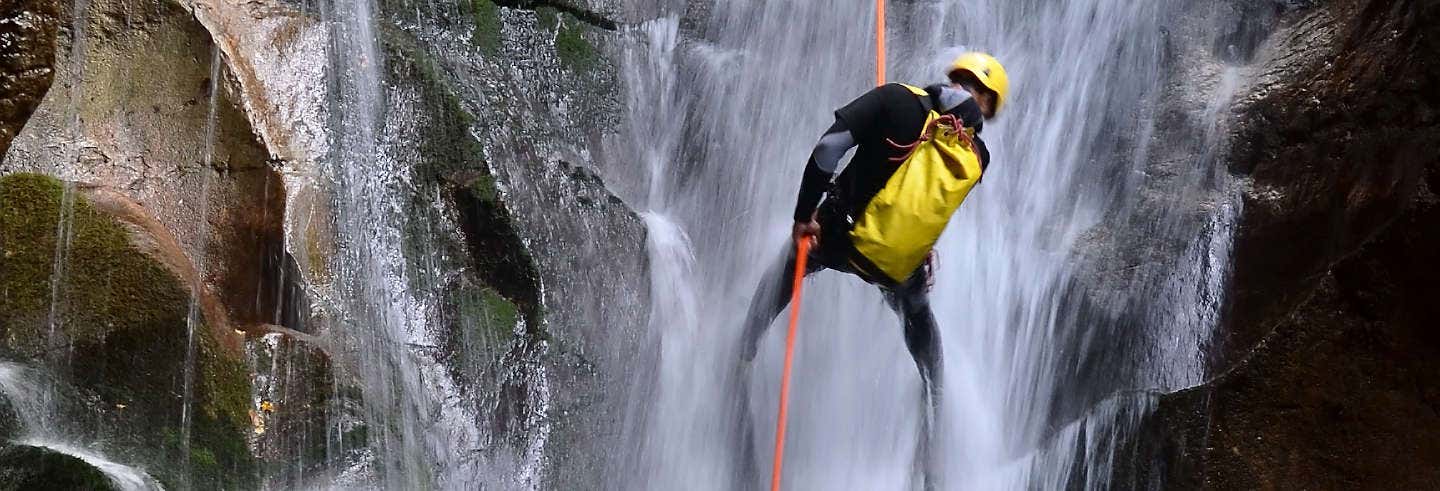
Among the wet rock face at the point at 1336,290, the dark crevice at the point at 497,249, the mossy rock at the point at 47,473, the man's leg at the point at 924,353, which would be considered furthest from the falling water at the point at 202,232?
the wet rock face at the point at 1336,290

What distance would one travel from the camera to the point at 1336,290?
4.49 metres

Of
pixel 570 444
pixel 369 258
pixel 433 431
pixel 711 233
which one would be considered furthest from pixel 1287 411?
Result: pixel 369 258

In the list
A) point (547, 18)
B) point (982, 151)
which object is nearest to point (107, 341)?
point (547, 18)

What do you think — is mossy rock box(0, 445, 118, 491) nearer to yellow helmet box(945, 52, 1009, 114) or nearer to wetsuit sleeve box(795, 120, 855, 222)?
wetsuit sleeve box(795, 120, 855, 222)

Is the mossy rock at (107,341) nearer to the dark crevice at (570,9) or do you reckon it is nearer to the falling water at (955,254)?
the falling water at (955,254)

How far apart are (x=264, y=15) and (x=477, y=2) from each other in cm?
99

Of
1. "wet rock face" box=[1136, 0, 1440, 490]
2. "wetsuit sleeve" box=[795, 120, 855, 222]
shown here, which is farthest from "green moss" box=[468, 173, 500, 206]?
"wet rock face" box=[1136, 0, 1440, 490]

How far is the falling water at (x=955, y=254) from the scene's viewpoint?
5.05 metres

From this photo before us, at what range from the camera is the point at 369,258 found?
429 cm

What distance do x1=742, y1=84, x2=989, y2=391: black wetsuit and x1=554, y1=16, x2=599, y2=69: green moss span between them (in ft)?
5.82

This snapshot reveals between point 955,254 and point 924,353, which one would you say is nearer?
point 924,353

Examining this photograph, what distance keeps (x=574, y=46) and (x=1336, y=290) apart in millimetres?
3613

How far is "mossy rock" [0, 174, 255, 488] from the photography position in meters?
3.90

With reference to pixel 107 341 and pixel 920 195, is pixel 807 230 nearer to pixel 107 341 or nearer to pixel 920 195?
pixel 920 195
